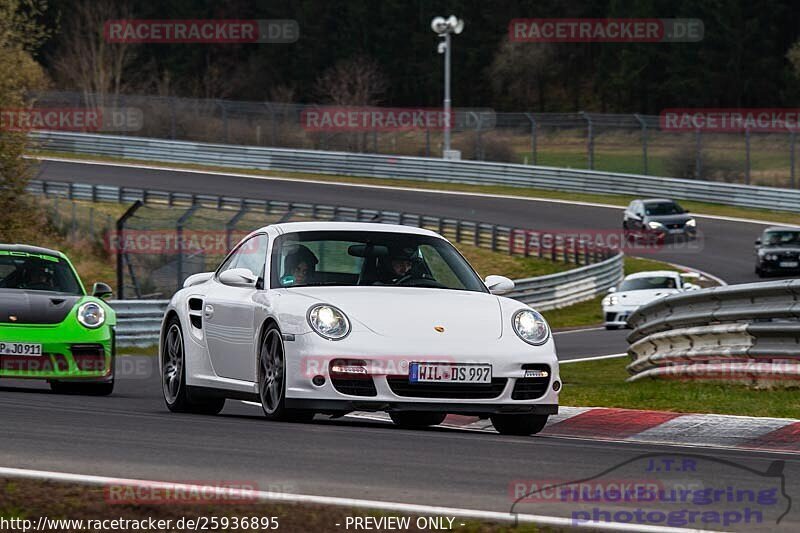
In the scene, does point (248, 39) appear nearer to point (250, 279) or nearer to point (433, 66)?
point (433, 66)

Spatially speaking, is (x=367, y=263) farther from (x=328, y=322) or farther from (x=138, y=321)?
(x=138, y=321)

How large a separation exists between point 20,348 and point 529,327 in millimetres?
5576

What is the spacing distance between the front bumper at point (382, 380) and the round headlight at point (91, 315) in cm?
492

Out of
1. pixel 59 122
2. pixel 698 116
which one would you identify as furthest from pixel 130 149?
pixel 698 116

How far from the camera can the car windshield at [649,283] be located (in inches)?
1198

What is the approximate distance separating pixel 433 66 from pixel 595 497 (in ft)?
314

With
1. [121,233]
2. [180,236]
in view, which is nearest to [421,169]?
[180,236]

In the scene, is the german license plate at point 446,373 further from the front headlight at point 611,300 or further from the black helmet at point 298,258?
the front headlight at point 611,300

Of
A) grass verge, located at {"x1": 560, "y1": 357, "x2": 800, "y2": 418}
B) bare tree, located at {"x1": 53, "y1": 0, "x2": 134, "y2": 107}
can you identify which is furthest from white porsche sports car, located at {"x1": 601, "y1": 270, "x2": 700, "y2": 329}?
bare tree, located at {"x1": 53, "y1": 0, "x2": 134, "y2": 107}

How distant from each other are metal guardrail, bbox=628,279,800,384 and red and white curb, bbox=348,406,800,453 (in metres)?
1.89

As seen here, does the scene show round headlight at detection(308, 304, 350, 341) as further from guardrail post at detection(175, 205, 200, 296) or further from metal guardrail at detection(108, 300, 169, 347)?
guardrail post at detection(175, 205, 200, 296)

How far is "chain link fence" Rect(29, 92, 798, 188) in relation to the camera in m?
58.2

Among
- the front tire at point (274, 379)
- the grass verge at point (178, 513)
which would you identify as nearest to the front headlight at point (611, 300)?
the front tire at point (274, 379)

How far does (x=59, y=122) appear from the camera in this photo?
67.2m
